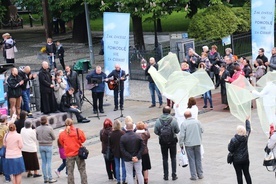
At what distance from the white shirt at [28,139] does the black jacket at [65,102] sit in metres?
5.82

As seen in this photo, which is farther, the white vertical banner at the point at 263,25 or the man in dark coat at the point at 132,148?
the white vertical banner at the point at 263,25

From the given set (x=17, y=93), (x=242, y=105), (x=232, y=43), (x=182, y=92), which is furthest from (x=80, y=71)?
(x=232, y=43)

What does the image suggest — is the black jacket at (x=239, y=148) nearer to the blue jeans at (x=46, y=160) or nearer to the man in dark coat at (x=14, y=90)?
the blue jeans at (x=46, y=160)

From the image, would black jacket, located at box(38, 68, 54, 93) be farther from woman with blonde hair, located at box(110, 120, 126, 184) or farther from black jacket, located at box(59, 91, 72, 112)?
woman with blonde hair, located at box(110, 120, 126, 184)

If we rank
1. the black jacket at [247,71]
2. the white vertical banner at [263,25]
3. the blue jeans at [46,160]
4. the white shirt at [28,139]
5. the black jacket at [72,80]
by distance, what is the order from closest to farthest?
the white shirt at [28,139]
the blue jeans at [46,160]
the black jacket at [72,80]
the black jacket at [247,71]
the white vertical banner at [263,25]

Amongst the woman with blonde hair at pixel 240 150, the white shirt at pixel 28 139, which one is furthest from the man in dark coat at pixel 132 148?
the white shirt at pixel 28 139

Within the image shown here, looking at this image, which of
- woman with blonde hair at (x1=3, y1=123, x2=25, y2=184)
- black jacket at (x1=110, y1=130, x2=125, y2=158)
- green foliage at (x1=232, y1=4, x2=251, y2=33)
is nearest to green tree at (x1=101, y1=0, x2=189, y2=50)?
green foliage at (x1=232, y1=4, x2=251, y2=33)

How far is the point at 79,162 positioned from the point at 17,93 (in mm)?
7164

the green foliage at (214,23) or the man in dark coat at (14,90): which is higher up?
the green foliage at (214,23)

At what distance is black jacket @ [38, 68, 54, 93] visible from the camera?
23.6 metres

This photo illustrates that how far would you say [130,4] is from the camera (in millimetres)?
34406

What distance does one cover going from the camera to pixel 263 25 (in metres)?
27.8

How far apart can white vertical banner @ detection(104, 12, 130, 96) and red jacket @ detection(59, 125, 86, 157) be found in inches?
320

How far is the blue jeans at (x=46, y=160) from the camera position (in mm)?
17719
